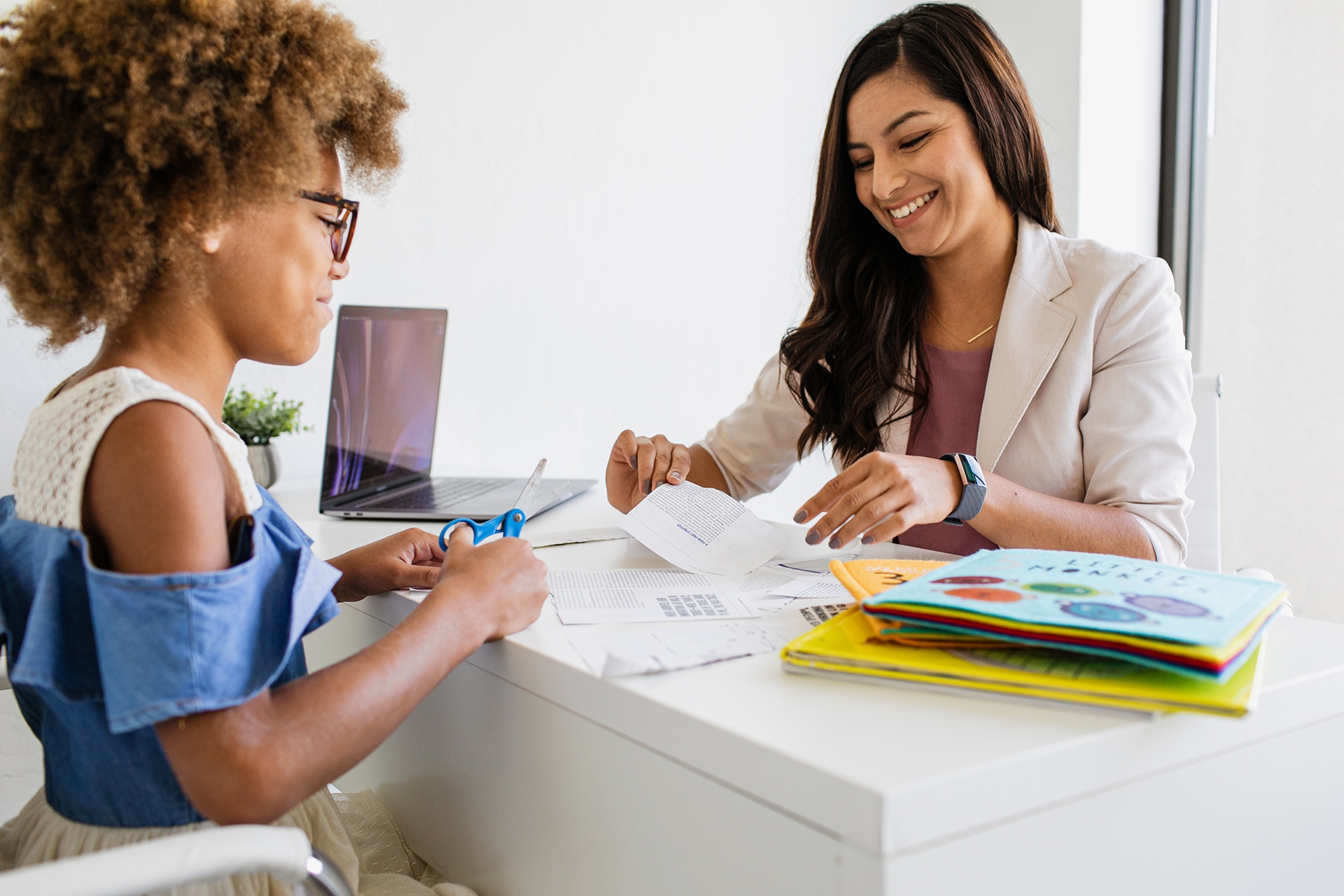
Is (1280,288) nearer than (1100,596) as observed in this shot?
No

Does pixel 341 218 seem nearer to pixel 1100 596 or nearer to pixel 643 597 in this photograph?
pixel 643 597

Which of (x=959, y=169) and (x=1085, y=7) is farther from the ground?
(x=1085, y=7)

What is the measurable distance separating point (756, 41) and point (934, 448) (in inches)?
61.7

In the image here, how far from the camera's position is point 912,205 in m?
1.39

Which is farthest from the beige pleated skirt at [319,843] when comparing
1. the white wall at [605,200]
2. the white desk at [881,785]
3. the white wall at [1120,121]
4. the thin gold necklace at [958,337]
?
the white wall at [1120,121]

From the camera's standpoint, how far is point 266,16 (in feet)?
2.25

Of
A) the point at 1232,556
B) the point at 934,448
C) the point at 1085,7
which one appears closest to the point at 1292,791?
the point at 934,448

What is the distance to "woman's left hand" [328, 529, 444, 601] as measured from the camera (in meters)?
0.89

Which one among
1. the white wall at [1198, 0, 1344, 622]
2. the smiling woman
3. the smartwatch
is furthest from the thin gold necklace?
the white wall at [1198, 0, 1344, 622]

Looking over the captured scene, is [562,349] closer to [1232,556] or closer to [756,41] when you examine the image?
[756,41]

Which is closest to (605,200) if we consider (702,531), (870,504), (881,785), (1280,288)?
(702,531)

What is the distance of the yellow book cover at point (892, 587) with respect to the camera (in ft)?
1.99

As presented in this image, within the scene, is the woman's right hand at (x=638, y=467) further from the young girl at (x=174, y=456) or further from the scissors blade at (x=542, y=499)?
the young girl at (x=174, y=456)

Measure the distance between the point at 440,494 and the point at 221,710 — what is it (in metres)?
1.01
